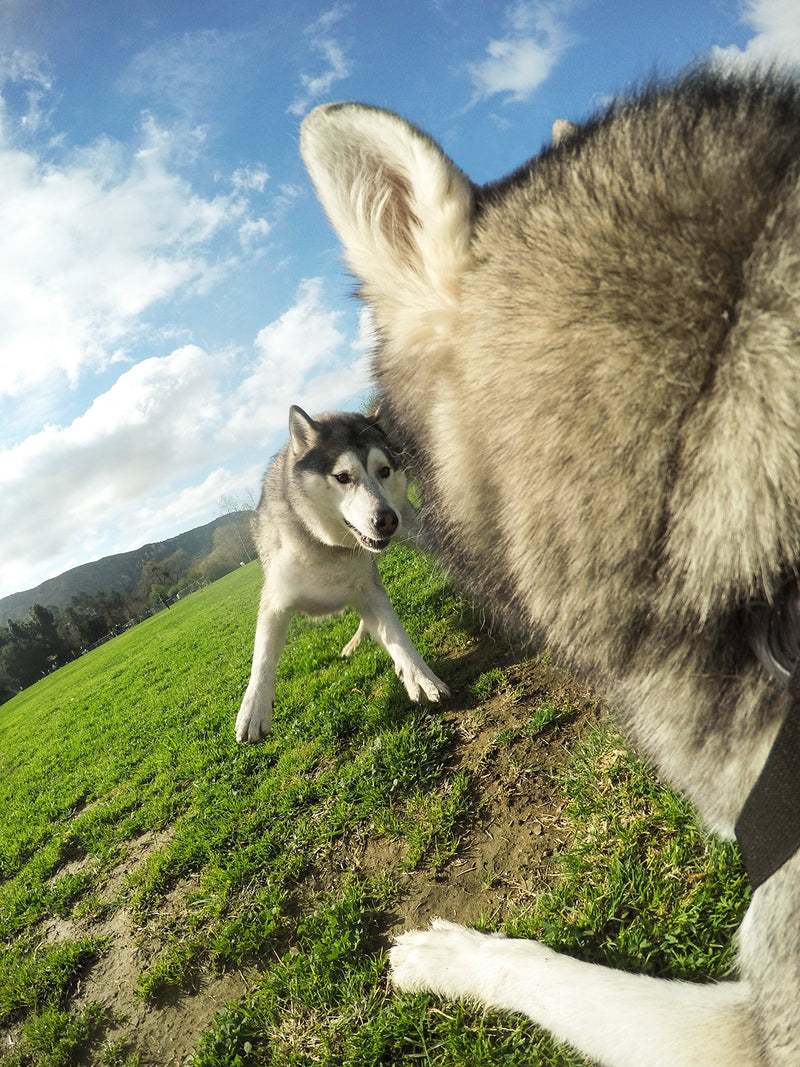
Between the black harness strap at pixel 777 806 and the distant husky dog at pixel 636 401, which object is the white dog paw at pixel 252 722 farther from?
the black harness strap at pixel 777 806

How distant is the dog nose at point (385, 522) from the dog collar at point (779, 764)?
3660mm

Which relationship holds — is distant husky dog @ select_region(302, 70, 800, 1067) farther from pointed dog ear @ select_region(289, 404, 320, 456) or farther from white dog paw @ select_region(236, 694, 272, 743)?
pointed dog ear @ select_region(289, 404, 320, 456)

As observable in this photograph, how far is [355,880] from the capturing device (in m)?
3.02

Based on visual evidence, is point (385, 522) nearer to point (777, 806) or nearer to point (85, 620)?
point (777, 806)

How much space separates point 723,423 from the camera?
1.18m

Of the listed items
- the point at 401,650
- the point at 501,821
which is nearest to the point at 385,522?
the point at 401,650

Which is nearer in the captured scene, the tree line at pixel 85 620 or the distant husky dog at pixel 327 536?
the distant husky dog at pixel 327 536

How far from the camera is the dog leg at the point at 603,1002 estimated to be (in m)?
1.48

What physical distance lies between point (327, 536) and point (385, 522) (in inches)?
30.2

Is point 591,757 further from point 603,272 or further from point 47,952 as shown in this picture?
point 47,952

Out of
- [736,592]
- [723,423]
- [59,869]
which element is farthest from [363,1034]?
[59,869]

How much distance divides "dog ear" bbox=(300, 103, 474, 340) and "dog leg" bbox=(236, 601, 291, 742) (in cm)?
401

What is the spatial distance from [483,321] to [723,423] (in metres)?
0.59

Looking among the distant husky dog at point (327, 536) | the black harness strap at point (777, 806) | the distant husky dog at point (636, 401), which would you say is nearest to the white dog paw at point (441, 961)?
the distant husky dog at point (636, 401)
